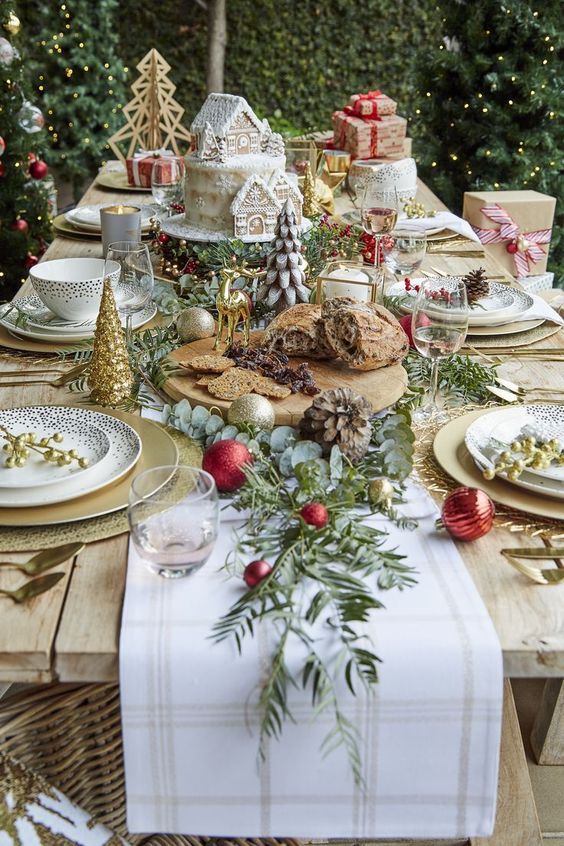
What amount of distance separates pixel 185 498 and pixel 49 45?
16.9 ft

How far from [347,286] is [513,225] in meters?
1.20

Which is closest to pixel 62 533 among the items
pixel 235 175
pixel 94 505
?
pixel 94 505

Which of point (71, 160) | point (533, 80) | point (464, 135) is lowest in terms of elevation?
point (71, 160)

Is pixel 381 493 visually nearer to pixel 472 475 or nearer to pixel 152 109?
pixel 472 475

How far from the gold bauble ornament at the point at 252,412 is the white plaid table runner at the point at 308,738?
397 millimetres

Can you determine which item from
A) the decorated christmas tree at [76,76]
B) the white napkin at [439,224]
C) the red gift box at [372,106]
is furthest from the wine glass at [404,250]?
the decorated christmas tree at [76,76]

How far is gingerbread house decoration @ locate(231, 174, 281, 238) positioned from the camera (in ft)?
6.64

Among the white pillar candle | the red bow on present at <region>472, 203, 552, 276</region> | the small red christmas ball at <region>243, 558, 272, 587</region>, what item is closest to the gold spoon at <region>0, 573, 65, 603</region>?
the small red christmas ball at <region>243, 558, 272, 587</region>

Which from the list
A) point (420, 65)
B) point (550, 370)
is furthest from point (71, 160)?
point (550, 370)

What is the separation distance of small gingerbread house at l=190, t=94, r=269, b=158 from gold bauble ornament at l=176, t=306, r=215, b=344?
0.55 metres

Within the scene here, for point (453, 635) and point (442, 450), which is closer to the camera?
point (453, 635)

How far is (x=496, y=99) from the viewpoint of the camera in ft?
14.8

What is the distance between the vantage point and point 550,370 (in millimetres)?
1656

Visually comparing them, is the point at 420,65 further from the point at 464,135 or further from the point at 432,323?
the point at 432,323
